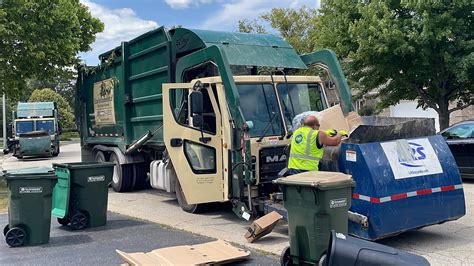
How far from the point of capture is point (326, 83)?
26.8ft

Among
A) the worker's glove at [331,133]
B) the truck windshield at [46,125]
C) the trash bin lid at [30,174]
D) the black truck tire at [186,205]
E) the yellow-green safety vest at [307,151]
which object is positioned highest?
the truck windshield at [46,125]

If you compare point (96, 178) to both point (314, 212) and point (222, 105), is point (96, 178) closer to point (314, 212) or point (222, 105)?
point (222, 105)

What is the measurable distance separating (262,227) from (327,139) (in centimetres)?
136

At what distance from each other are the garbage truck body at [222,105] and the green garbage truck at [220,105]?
15mm

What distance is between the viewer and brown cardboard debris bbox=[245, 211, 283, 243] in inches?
247

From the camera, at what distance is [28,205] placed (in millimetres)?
6512

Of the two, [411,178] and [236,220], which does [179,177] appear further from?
[411,178]

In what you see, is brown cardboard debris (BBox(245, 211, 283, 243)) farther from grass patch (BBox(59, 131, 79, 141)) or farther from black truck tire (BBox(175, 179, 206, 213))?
grass patch (BBox(59, 131, 79, 141))

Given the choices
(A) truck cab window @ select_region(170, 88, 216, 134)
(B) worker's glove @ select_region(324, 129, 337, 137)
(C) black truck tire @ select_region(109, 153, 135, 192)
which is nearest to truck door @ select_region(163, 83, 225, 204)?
(A) truck cab window @ select_region(170, 88, 216, 134)

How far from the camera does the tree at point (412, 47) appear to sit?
13.4 metres

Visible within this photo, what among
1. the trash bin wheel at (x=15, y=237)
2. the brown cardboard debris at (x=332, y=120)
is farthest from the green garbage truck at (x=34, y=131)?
the brown cardboard debris at (x=332, y=120)

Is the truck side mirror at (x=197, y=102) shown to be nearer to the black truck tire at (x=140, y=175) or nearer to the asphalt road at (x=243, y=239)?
the asphalt road at (x=243, y=239)

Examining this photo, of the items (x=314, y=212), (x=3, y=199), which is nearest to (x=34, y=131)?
(x=3, y=199)

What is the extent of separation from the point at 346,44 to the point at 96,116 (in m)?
8.16
